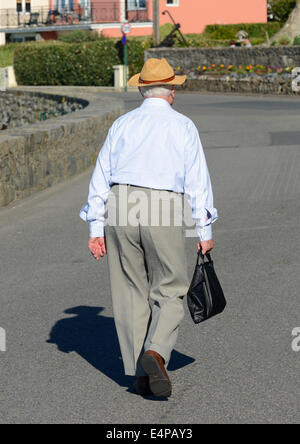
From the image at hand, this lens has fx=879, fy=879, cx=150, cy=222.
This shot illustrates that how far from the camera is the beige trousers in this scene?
15.7 feet

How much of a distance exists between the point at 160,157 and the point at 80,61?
132 ft

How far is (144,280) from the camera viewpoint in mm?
4953

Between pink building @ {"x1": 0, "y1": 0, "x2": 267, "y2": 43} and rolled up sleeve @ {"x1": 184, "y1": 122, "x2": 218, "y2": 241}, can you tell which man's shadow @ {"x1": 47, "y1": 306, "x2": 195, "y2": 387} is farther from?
pink building @ {"x1": 0, "y1": 0, "x2": 267, "y2": 43}

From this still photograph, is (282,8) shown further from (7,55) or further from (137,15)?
(7,55)

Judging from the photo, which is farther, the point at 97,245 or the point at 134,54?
the point at 134,54

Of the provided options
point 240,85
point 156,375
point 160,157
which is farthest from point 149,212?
point 240,85

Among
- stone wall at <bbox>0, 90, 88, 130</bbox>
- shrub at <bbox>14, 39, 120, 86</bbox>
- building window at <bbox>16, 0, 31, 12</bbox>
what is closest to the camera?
stone wall at <bbox>0, 90, 88, 130</bbox>

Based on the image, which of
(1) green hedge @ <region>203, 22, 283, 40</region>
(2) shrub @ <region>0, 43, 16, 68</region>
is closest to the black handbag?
(2) shrub @ <region>0, 43, 16, 68</region>

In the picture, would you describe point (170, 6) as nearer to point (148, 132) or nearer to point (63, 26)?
point (63, 26)

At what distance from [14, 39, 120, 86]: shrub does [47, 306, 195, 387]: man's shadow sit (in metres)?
37.5

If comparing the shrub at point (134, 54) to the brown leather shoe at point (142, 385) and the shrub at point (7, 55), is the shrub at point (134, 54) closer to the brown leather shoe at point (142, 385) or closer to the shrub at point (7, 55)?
the shrub at point (7, 55)

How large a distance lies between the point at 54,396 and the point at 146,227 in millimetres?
1098

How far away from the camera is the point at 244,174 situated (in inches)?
543

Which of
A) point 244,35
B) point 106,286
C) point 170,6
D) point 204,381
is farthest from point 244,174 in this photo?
point 170,6
